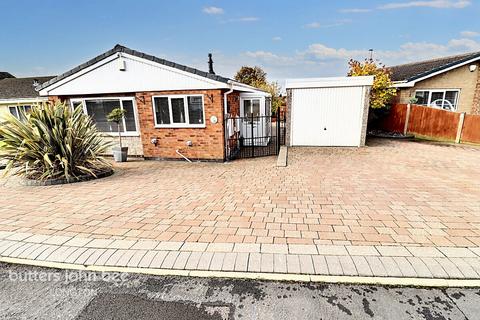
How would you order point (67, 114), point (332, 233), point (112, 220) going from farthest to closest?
point (67, 114) → point (112, 220) → point (332, 233)

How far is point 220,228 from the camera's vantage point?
336 cm

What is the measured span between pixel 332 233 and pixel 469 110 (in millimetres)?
16013

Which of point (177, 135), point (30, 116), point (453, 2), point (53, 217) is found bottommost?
point (53, 217)

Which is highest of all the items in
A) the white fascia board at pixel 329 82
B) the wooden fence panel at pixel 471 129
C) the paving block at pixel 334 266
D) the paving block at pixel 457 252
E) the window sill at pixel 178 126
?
the white fascia board at pixel 329 82

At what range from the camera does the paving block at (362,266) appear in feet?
7.65

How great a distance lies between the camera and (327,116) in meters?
10.1

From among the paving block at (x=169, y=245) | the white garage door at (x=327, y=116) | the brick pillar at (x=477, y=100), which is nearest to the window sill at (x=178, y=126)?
the white garage door at (x=327, y=116)

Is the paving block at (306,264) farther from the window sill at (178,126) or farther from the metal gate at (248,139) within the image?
the window sill at (178,126)

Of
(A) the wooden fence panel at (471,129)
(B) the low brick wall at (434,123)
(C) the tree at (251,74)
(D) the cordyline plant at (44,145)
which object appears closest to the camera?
(D) the cordyline plant at (44,145)

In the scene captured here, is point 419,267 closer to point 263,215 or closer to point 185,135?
point 263,215

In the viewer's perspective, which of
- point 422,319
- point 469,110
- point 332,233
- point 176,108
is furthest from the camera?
point 469,110

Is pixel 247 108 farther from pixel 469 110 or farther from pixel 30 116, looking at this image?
pixel 469 110

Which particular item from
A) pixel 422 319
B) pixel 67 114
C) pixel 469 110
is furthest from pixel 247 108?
pixel 469 110

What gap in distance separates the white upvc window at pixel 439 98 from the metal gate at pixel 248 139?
8850 millimetres
